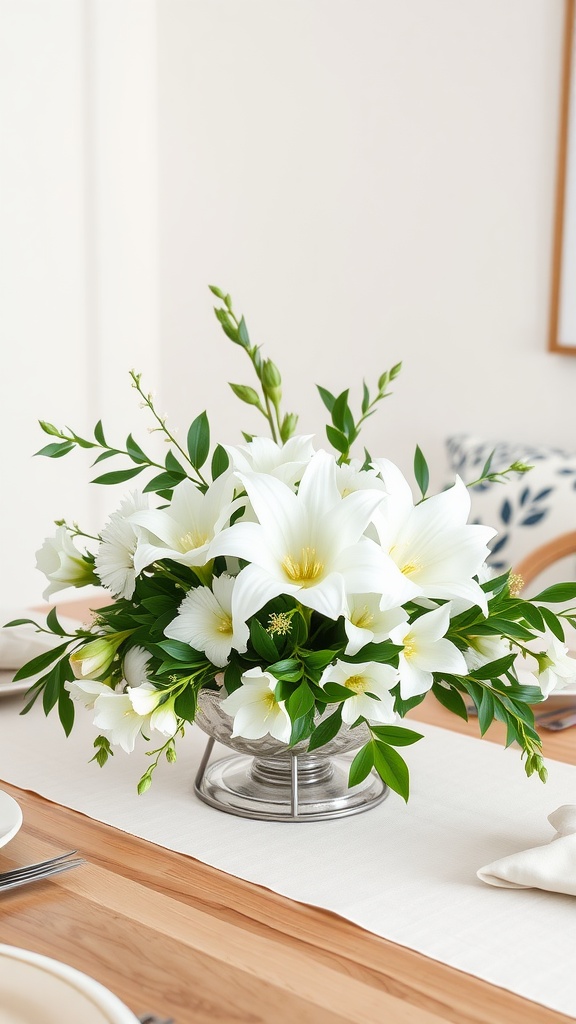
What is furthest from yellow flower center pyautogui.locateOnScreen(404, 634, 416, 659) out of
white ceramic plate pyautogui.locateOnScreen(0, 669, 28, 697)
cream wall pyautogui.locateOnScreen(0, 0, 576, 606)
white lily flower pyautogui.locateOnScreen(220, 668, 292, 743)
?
cream wall pyautogui.locateOnScreen(0, 0, 576, 606)

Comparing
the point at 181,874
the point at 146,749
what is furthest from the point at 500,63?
the point at 181,874

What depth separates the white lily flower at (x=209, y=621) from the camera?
0.79m

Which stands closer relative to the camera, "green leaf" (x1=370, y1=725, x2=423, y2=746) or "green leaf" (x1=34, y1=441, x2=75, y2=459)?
"green leaf" (x1=370, y1=725, x2=423, y2=746)

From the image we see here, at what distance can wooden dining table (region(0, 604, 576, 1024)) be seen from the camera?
0.61m

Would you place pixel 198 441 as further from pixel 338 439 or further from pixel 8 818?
pixel 8 818

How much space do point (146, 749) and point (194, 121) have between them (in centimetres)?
263

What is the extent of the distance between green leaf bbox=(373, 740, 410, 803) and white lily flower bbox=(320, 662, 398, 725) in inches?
0.8

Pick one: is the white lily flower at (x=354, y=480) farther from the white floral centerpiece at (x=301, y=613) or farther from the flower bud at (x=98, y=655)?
the flower bud at (x=98, y=655)

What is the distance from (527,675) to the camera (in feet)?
3.60

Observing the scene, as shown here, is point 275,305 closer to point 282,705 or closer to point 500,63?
point 500,63

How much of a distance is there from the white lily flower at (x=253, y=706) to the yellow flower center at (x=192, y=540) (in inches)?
4.8

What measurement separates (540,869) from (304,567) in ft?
0.83

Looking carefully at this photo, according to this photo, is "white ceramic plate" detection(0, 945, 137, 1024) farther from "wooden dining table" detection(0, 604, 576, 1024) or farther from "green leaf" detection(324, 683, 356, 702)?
"green leaf" detection(324, 683, 356, 702)

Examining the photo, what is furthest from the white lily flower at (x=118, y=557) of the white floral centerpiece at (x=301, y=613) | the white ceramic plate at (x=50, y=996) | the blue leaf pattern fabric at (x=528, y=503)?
the blue leaf pattern fabric at (x=528, y=503)
